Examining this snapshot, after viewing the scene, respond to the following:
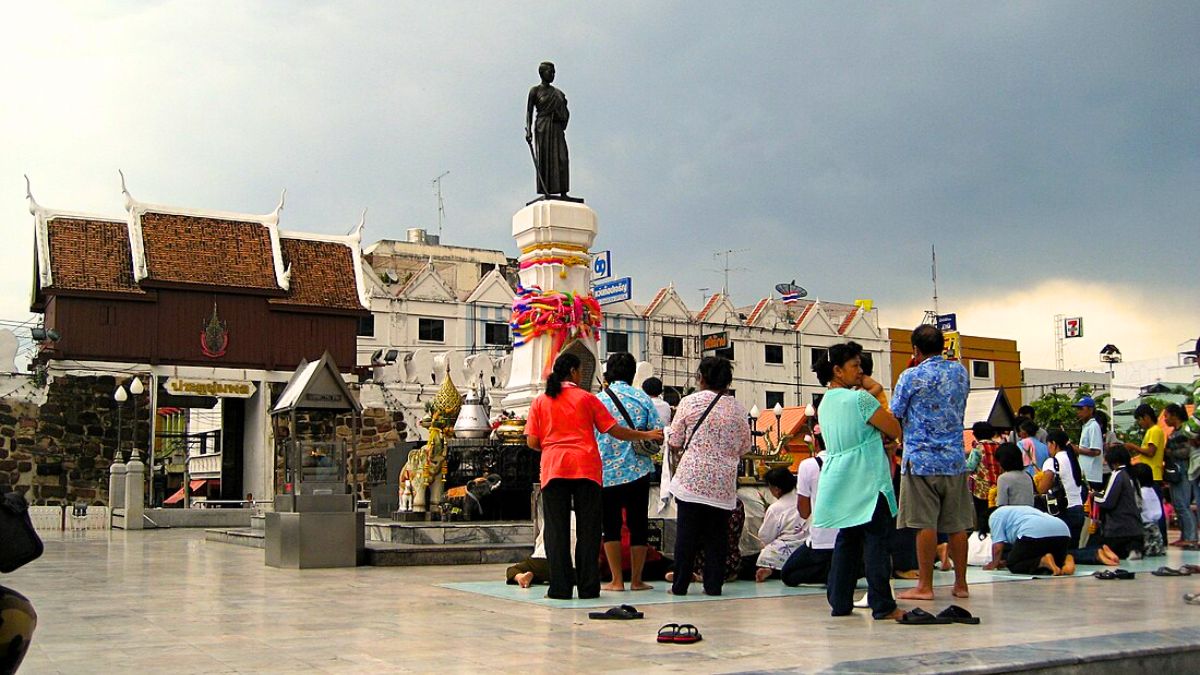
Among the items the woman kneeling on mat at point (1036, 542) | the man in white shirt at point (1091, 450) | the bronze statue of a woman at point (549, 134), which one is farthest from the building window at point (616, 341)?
the woman kneeling on mat at point (1036, 542)

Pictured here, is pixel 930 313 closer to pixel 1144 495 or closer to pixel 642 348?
pixel 642 348

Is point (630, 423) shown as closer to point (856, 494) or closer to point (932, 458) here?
point (856, 494)

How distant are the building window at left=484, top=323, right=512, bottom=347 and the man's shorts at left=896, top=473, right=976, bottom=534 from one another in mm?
37032

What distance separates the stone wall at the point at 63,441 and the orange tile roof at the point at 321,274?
19.4 ft

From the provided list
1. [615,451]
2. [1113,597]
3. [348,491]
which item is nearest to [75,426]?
[348,491]

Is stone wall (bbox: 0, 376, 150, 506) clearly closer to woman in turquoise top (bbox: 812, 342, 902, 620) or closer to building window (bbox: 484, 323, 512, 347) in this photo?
building window (bbox: 484, 323, 512, 347)

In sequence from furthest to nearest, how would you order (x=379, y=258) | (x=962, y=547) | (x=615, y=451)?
1. (x=379, y=258)
2. (x=615, y=451)
3. (x=962, y=547)

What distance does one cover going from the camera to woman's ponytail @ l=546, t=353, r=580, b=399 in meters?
7.71

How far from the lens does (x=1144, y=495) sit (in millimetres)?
11586

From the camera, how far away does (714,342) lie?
157 feet

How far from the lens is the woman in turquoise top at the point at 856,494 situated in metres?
6.61

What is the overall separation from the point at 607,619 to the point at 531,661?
4.89ft

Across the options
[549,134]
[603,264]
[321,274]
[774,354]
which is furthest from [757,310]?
[549,134]

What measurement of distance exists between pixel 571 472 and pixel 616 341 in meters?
38.7
